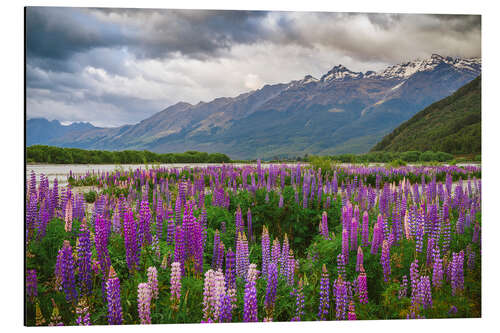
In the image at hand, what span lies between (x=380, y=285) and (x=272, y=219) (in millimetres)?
2754

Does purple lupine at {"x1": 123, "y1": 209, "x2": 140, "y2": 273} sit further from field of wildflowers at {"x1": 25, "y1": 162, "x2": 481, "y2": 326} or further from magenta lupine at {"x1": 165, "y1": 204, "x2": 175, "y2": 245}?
magenta lupine at {"x1": 165, "y1": 204, "x2": 175, "y2": 245}

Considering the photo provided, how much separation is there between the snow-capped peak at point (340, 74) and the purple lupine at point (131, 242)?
5.16 metres

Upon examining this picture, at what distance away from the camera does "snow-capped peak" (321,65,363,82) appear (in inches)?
271

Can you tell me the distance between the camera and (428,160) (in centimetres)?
1025

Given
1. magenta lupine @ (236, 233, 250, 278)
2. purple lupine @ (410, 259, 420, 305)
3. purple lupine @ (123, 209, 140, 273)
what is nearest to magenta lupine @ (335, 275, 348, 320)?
purple lupine @ (410, 259, 420, 305)

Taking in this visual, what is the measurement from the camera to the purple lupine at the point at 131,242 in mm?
3110

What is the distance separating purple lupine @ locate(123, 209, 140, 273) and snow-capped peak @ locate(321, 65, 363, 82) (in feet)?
16.9

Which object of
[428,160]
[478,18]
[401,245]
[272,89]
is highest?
[478,18]

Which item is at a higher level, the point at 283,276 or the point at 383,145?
the point at 383,145

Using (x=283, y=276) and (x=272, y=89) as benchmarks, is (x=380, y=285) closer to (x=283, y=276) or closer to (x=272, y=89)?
(x=283, y=276)

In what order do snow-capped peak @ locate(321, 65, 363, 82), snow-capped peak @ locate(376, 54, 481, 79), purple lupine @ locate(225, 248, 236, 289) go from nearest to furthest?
purple lupine @ locate(225, 248, 236, 289) → snow-capped peak @ locate(376, 54, 481, 79) → snow-capped peak @ locate(321, 65, 363, 82)

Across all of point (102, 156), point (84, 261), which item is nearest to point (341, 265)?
point (84, 261)
